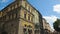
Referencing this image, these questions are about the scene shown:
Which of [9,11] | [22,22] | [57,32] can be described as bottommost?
[57,32]

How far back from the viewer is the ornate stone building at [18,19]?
42.5 metres

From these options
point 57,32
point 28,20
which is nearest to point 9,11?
point 28,20

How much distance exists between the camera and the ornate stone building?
42541mm

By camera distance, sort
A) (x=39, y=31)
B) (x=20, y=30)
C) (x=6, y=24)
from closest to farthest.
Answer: (x=20, y=30), (x=6, y=24), (x=39, y=31)

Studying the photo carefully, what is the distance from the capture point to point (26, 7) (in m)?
46.5

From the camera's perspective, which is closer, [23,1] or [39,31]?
[23,1]

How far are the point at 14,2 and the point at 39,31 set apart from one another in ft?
47.5

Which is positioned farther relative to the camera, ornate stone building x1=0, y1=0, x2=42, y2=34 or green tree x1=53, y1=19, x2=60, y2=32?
green tree x1=53, y1=19, x2=60, y2=32

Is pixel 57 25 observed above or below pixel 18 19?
below

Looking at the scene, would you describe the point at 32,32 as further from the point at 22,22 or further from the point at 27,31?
the point at 22,22

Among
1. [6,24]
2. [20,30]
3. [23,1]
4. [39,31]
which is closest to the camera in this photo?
[20,30]

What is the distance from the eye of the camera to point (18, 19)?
4231 cm

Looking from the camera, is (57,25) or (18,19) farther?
(57,25)

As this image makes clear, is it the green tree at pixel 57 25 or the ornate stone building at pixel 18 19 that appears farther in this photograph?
the green tree at pixel 57 25
